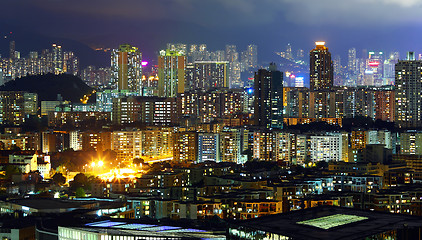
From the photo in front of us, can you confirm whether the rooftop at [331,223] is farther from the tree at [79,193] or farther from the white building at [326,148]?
the white building at [326,148]

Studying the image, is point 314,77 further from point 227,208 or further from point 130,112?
point 227,208

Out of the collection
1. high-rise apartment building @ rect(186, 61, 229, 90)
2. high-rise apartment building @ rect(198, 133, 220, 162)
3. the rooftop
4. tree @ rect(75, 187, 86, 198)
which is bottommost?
tree @ rect(75, 187, 86, 198)

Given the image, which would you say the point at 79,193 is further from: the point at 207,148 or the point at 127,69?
the point at 127,69

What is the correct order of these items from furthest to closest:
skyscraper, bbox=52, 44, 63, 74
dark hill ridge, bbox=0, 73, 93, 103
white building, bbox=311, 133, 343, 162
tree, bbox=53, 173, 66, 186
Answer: skyscraper, bbox=52, 44, 63, 74 < dark hill ridge, bbox=0, 73, 93, 103 < white building, bbox=311, 133, 343, 162 < tree, bbox=53, 173, 66, 186

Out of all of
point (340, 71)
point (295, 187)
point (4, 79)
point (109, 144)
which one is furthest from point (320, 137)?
point (340, 71)

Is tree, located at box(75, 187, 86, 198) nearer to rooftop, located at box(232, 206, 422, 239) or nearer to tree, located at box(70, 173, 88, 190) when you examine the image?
tree, located at box(70, 173, 88, 190)

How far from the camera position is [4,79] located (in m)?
55.4

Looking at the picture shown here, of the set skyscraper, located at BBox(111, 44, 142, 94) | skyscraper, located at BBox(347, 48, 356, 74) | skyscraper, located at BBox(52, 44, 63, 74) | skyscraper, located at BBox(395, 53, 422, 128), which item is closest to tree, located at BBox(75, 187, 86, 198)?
skyscraper, located at BBox(395, 53, 422, 128)

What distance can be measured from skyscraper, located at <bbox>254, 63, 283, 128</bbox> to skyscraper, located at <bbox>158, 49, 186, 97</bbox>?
10683 millimetres

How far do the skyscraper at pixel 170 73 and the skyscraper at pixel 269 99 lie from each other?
10.7 metres

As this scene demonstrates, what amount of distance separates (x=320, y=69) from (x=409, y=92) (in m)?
9.66

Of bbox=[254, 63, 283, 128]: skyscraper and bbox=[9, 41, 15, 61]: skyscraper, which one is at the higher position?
bbox=[9, 41, 15, 61]: skyscraper

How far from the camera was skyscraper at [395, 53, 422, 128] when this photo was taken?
39.2 m

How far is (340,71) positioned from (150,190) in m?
45.9
